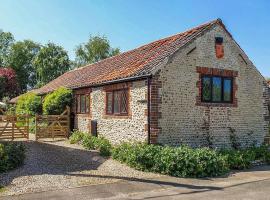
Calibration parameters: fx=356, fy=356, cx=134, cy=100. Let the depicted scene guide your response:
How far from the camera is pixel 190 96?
52.0 ft

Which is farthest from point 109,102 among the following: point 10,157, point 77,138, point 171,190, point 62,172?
point 171,190

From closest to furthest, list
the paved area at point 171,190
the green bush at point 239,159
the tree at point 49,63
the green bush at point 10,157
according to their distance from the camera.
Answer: the paved area at point 171,190 < the green bush at point 10,157 < the green bush at point 239,159 < the tree at point 49,63

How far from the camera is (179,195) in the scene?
379 inches

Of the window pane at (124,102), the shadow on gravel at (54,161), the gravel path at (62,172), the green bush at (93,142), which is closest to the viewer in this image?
the gravel path at (62,172)

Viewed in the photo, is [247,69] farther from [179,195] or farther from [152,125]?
[179,195]

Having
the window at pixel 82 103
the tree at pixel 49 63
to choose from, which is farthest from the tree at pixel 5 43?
the window at pixel 82 103

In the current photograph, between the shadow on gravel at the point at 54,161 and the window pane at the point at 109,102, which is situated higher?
the window pane at the point at 109,102

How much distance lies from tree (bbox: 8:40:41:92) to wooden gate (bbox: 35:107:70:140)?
46613 millimetres

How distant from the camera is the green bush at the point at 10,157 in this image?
1224 cm

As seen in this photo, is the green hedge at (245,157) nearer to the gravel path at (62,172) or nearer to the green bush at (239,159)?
the green bush at (239,159)

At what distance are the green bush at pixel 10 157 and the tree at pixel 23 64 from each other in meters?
55.4

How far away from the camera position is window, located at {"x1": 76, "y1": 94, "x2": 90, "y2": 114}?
20922 mm

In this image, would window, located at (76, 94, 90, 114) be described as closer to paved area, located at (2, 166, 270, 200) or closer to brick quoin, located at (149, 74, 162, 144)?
brick quoin, located at (149, 74, 162, 144)

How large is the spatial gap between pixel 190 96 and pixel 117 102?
371 centimetres
